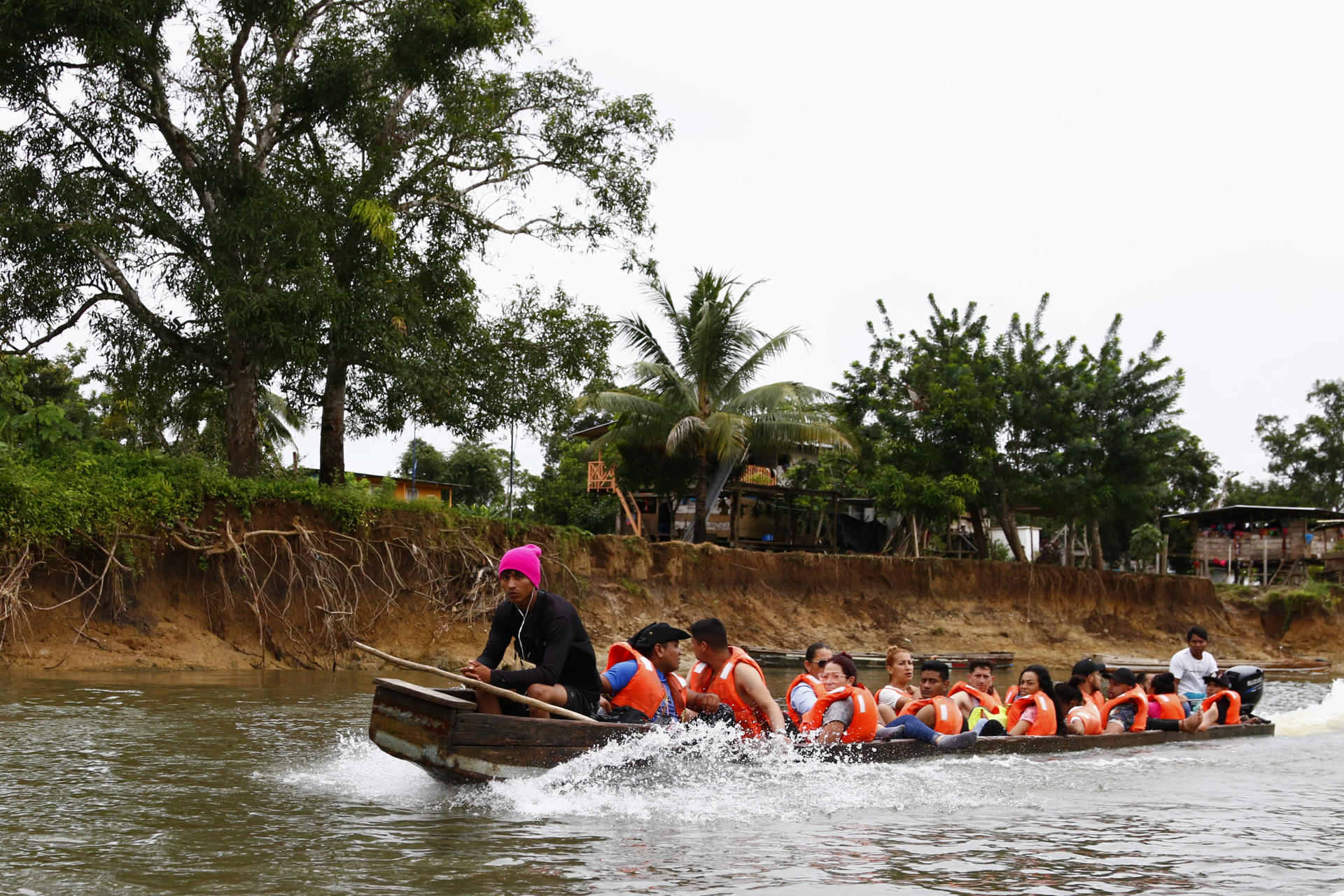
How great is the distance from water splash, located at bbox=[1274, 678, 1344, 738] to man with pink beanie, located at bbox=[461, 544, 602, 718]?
34.1 ft

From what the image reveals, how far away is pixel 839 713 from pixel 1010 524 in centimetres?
2386

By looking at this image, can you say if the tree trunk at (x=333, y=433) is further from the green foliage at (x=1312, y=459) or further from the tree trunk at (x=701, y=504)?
the green foliage at (x=1312, y=459)

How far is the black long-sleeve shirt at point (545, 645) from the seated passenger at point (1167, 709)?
7485 mm

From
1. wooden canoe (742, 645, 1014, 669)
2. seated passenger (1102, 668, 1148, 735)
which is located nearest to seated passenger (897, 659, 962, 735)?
seated passenger (1102, 668, 1148, 735)

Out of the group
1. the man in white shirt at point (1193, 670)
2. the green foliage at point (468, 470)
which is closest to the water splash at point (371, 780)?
the man in white shirt at point (1193, 670)

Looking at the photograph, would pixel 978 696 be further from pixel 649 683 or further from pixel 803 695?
pixel 649 683

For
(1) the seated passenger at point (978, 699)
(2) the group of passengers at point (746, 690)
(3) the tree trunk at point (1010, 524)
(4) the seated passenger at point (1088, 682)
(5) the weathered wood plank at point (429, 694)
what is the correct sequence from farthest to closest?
(3) the tree trunk at point (1010, 524) → (4) the seated passenger at point (1088, 682) → (1) the seated passenger at point (978, 699) → (2) the group of passengers at point (746, 690) → (5) the weathered wood plank at point (429, 694)

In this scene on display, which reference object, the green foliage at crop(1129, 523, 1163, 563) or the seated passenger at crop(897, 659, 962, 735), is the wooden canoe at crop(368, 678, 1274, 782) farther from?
the green foliage at crop(1129, 523, 1163, 563)

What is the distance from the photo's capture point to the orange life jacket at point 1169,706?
42.4 feet

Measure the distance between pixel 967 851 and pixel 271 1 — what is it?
618 inches

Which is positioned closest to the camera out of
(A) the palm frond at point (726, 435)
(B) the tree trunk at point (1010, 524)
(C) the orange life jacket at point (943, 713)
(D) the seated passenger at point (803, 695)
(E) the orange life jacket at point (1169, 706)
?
(D) the seated passenger at point (803, 695)

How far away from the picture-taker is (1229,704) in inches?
532

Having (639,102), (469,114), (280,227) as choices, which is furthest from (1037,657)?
(280,227)

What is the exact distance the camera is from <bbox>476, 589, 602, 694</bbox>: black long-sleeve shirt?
7.68m
